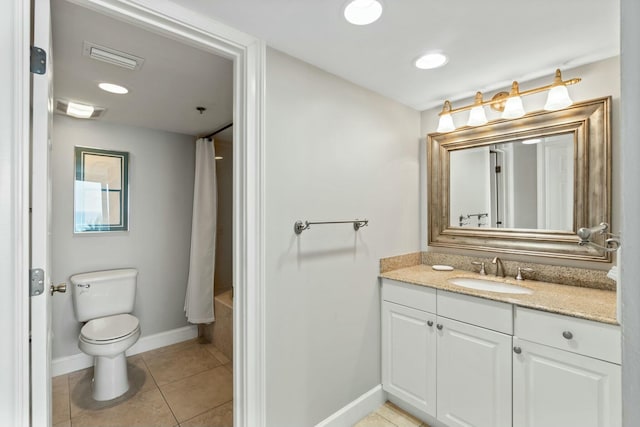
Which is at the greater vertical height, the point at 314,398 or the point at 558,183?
the point at 558,183

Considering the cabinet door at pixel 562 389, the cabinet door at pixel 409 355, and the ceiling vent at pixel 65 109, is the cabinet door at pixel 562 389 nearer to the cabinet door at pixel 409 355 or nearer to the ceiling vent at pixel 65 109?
the cabinet door at pixel 409 355

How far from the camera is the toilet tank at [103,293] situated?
8.04 ft

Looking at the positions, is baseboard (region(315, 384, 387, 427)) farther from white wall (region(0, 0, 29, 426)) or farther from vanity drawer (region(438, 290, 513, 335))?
white wall (region(0, 0, 29, 426))

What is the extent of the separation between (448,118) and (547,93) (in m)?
0.56

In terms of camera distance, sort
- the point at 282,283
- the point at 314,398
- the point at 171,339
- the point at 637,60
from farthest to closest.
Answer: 1. the point at 171,339
2. the point at 314,398
3. the point at 282,283
4. the point at 637,60

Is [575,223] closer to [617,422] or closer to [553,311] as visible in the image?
[553,311]

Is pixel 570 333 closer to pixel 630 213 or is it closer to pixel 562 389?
pixel 562 389

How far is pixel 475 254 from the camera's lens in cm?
223

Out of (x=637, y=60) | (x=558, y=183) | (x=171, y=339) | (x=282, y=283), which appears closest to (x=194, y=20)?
(x=282, y=283)

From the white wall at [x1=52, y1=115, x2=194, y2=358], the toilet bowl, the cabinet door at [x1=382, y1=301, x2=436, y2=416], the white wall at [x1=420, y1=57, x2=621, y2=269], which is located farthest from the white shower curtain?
the white wall at [x1=420, y1=57, x2=621, y2=269]

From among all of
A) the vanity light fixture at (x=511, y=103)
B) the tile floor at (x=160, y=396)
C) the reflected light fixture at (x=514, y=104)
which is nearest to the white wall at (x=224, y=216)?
the tile floor at (x=160, y=396)

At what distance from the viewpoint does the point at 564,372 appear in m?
1.42

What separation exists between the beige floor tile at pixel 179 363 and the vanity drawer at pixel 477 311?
6.51 ft

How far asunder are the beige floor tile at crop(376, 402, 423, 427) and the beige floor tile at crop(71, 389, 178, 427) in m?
1.32
